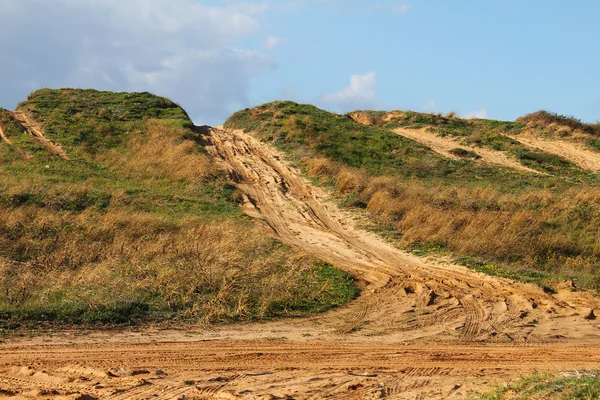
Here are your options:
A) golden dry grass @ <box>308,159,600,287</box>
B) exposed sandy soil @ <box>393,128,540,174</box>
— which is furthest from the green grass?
exposed sandy soil @ <box>393,128,540,174</box>

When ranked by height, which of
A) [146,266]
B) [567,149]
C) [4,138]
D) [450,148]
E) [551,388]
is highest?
[4,138]

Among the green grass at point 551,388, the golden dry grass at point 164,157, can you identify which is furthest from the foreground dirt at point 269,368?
the golden dry grass at point 164,157

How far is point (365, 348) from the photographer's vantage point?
975 centimetres

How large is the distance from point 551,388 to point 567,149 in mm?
35915

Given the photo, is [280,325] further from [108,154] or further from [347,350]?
[108,154]

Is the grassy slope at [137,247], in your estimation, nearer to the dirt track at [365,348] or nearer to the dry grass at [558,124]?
the dirt track at [365,348]

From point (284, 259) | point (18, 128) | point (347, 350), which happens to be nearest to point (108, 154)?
point (18, 128)


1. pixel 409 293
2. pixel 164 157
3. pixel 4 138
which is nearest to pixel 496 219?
pixel 409 293

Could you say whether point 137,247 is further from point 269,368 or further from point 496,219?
point 496,219

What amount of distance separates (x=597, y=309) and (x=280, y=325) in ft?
22.8

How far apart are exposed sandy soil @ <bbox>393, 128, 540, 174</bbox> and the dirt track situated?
63.4ft

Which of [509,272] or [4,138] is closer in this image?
[509,272]

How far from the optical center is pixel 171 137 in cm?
3066

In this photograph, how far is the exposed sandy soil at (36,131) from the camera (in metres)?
28.8
